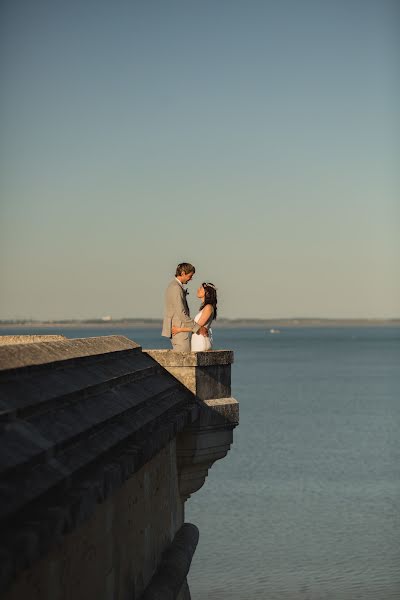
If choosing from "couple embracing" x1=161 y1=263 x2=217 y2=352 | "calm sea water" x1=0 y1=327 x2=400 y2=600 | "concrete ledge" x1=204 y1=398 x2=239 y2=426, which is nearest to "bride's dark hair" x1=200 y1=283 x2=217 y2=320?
"couple embracing" x1=161 y1=263 x2=217 y2=352

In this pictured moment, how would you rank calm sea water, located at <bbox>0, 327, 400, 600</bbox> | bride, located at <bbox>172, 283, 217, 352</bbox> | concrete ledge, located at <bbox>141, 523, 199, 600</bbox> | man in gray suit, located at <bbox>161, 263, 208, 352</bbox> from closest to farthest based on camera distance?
concrete ledge, located at <bbox>141, 523, 199, 600</bbox> < man in gray suit, located at <bbox>161, 263, 208, 352</bbox> < bride, located at <bbox>172, 283, 217, 352</bbox> < calm sea water, located at <bbox>0, 327, 400, 600</bbox>

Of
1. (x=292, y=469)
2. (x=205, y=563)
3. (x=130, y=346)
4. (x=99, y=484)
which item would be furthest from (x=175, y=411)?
(x=292, y=469)

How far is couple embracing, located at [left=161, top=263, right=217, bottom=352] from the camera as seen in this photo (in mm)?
10281

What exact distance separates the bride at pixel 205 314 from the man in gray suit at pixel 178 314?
2.1 inches

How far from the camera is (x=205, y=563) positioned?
68.4 ft

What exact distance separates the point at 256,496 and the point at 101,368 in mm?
21356

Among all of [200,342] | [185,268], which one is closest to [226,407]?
[200,342]

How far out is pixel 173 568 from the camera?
827 cm

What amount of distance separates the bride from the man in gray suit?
5 cm

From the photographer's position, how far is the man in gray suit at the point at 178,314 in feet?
33.8

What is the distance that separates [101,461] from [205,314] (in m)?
5.12

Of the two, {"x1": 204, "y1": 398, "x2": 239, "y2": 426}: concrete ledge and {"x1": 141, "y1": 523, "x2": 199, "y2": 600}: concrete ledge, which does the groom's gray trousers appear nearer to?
{"x1": 204, "y1": 398, "x2": 239, "y2": 426}: concrete ledge

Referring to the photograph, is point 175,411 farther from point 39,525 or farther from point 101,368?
point 39,525

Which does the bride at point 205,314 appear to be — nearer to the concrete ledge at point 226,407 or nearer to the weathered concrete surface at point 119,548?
the concrete ledge at point 226,407
